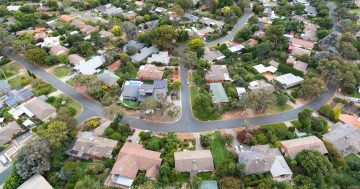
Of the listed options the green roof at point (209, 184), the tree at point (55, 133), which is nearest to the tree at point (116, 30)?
the tree at point (55, 133)

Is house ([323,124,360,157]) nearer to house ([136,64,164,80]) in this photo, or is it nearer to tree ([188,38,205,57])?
tree ([188,38,205,57])

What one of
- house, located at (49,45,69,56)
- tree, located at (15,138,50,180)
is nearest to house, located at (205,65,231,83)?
tree, located at (15,138,50,180)

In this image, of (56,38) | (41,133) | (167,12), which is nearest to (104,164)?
(41,133)

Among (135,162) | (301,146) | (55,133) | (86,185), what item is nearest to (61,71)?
(55,133)

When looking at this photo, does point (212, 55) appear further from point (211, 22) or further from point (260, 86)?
point (211, 22)

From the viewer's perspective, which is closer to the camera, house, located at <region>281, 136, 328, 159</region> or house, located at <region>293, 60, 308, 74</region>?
house, located at <region>281, 136, 328, 159</region>

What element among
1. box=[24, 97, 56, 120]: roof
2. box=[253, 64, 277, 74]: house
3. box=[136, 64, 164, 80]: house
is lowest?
box=[24, 97, 56, 120]: roof

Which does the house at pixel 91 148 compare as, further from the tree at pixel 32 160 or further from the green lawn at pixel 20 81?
the green lawn at pixel 20 81
